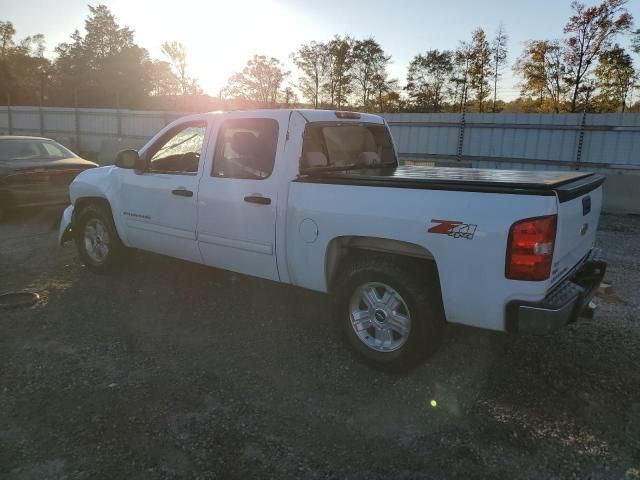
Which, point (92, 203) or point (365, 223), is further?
point (92, 203)

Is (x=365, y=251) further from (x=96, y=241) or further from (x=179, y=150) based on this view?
(x=96, y=241)

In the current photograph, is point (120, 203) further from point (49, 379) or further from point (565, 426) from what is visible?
point (565, 426)

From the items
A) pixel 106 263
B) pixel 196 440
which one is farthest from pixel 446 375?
pixel 106 263

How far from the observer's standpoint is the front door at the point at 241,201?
4.18 m

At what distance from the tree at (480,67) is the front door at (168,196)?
23390 mm

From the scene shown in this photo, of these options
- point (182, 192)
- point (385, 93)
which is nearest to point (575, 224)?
point (182, 192)

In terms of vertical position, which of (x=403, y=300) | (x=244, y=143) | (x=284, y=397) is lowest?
(x=284, y=397)

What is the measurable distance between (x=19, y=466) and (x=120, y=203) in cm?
327

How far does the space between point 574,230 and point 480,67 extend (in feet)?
80.2

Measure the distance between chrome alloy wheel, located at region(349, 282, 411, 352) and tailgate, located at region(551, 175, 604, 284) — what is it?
3.32ft

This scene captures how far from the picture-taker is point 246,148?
4504 mm

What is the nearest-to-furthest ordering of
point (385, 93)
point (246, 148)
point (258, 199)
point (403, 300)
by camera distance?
point (403, 300) → point (258, 199) → point (246, 148) → point (385, 93)

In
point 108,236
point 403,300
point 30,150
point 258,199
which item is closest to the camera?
point 403,300

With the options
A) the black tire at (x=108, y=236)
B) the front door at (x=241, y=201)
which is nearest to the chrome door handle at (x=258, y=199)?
the front door at (x=241, y=201)
